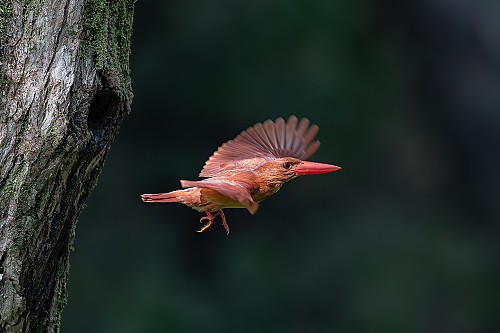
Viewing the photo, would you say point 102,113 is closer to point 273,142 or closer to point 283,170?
point 283,170

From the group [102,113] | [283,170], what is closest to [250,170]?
[283,170]

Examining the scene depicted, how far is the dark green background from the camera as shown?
7301 millimetres

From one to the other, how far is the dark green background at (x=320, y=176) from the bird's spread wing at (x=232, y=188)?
4435 mm

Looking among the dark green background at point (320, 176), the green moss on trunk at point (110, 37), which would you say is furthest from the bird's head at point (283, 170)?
the dark green background at point (320, 176)

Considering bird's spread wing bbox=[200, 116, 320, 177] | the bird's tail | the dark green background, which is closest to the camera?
the bird's tail

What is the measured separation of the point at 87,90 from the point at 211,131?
5187 mm

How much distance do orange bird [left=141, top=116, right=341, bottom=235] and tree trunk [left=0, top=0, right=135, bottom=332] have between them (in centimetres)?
28

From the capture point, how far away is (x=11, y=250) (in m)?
2.28

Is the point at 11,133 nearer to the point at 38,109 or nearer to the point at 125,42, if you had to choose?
the point at 38,109

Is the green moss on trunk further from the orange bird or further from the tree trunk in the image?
the orange bird

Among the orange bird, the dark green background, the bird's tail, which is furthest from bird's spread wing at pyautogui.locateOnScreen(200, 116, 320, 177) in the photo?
the dark green background

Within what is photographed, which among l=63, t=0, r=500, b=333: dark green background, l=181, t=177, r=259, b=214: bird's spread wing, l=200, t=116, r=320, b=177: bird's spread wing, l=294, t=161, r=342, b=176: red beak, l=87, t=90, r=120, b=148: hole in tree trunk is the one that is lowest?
l=181, t=177, r=259, b=214: bird's spread wing

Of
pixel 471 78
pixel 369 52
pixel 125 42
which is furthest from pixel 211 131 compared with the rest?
pixel 125 42

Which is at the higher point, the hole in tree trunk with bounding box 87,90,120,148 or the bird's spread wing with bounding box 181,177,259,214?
the hole in tree trunk with bounding box 87,90,120,148
